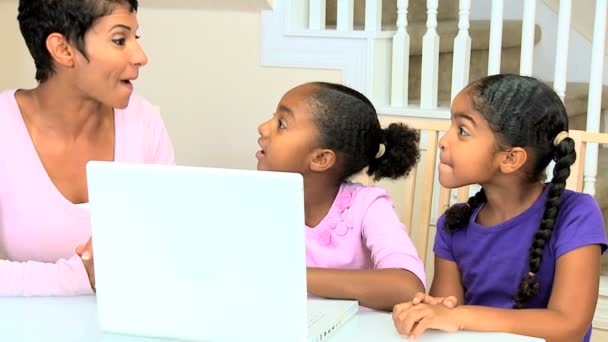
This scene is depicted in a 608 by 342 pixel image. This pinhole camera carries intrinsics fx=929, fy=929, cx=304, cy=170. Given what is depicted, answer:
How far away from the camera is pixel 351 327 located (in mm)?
1291

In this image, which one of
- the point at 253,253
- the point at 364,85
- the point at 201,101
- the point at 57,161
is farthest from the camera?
the point at 201,101

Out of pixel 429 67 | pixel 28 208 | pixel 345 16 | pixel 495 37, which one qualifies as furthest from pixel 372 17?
pixel 28 208

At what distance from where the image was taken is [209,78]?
113 inches

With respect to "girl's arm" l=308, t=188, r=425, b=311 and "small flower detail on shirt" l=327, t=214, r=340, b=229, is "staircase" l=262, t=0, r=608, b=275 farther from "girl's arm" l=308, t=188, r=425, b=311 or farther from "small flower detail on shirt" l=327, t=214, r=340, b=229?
"girl's arm" l=308, t=188, r=425, b=311

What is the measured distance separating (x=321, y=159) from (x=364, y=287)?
0.37 m

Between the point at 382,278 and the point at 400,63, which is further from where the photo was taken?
the point at 400,63

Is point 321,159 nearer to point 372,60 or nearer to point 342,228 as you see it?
point 342,228

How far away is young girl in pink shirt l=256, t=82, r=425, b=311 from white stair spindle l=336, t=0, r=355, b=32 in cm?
98

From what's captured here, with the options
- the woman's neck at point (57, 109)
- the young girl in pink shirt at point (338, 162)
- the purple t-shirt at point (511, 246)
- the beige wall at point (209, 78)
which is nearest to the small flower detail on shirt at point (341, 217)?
the young girl in pink shirt at point (338, 162)

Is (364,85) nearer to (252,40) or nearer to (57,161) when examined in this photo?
(252,40)

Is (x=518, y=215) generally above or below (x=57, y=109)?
below

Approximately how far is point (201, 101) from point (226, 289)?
180 cm

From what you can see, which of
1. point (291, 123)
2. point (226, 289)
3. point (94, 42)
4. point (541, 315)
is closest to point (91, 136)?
point (94, 42)

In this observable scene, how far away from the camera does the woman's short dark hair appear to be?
1.60m
